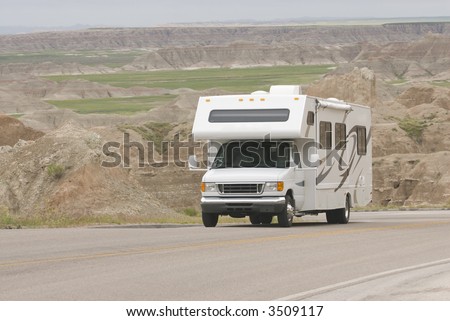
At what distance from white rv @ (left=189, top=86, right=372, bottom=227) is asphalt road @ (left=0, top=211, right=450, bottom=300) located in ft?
4.92

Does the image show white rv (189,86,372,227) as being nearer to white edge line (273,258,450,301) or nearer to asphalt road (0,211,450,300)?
asphalt road (0,211,450,300)

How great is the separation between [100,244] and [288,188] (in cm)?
720

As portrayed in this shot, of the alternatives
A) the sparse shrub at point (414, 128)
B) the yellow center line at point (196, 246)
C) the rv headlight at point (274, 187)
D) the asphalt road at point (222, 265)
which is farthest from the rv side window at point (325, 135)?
the sparse shrub at point (414, 128)

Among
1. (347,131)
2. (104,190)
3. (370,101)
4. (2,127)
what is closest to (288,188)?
(347,131)

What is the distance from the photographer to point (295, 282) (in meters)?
15.1

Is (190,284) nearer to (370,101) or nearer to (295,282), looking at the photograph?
(295,282)

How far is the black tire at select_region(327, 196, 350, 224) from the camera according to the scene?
30969mm

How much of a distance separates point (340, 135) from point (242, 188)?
4.41 metres

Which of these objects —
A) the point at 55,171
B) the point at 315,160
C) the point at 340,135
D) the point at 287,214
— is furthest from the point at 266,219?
the point at 55,171

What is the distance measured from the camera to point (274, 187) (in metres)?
26.6

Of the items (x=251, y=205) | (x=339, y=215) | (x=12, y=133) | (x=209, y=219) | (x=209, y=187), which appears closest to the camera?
(x=251, y=205)

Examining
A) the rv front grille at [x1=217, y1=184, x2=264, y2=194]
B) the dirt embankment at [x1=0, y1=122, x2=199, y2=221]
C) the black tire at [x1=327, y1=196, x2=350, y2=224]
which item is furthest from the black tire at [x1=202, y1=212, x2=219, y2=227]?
the dirt embankment at [x1=0, y1=122, x2=199, y2=221]

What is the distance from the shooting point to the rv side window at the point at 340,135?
2961cm

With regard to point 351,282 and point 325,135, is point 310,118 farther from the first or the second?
point 351,282
